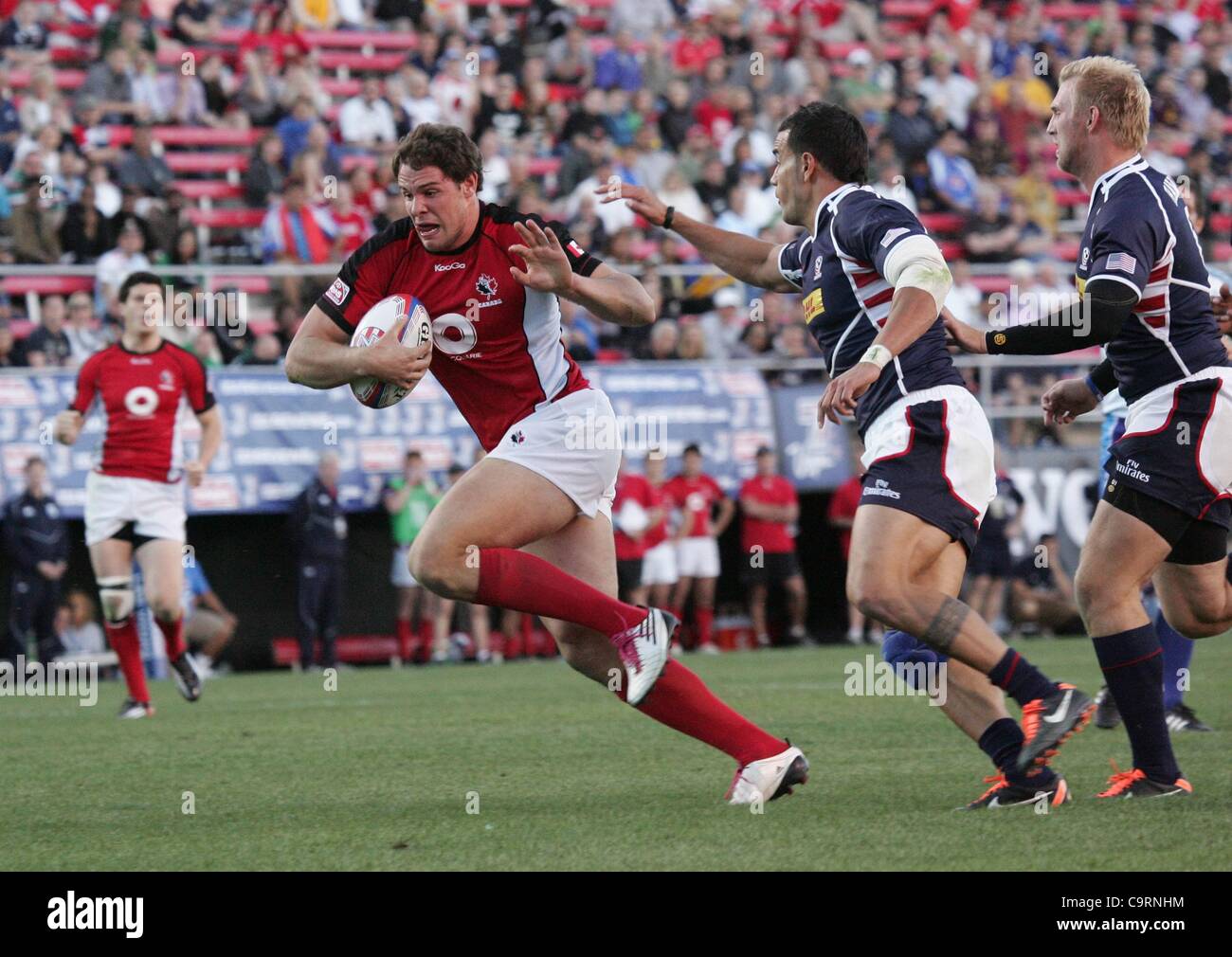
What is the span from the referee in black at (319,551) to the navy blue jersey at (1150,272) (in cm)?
1102

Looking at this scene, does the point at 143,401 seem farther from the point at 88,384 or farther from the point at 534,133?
the point at 534,133

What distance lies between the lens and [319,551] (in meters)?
16.8

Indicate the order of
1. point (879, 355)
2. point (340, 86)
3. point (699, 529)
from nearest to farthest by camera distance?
point (879, 355) → point (699, 529) → point (340, 86)

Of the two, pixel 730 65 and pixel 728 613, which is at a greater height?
pixel 730 65

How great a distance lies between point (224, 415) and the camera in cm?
1662

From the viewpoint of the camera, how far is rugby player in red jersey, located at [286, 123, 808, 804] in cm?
638

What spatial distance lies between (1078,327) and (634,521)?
41.1 feet

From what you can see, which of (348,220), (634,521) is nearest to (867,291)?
(634,521)

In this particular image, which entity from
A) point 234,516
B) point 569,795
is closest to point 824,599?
point 234,516

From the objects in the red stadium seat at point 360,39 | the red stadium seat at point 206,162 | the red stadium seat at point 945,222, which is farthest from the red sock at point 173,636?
the red stadium seat at point 945,222

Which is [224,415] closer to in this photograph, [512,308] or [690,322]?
[690,322]

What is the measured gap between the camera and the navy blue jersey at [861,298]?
6.27m

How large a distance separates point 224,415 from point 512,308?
10266 mm
